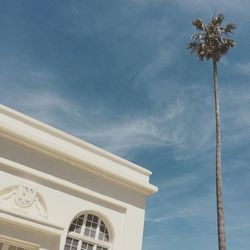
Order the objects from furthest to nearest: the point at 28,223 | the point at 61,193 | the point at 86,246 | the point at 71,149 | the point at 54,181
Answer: the point at 71,149
the point at 86,246
the point at 61,193
the point at 54,181
the point at 28,223

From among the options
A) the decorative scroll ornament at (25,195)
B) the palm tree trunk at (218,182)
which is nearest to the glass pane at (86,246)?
the decorative scroll ornament at (25,195)

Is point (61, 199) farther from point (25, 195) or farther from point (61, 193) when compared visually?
point (25, 195)

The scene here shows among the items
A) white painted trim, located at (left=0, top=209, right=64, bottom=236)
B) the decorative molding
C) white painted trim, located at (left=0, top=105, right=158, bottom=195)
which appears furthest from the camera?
white painted trim, located at (left=0, top=105, right=158, bottom=195)

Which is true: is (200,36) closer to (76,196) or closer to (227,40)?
(227,40)

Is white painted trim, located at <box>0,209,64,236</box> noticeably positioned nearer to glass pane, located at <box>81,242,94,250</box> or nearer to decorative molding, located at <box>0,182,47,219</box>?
decorative molding, located at <box>0,182,47,219</box>

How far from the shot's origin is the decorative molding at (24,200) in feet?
46.2

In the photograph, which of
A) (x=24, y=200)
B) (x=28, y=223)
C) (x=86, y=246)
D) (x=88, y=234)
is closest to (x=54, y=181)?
(x=24, y=200)

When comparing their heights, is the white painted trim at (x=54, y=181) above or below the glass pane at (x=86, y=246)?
above

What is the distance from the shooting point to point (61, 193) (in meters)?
15.5

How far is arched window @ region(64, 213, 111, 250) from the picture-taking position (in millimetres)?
15406

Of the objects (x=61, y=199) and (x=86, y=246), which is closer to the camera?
(x=61, y=199)

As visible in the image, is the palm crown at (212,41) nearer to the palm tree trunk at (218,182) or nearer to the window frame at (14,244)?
the palm tree trunk at (218,182)

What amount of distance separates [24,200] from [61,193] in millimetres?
1631

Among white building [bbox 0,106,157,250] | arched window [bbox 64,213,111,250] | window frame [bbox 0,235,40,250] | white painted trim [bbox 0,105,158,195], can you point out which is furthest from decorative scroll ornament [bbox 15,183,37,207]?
arched window [bbox 64,213,111,250]
